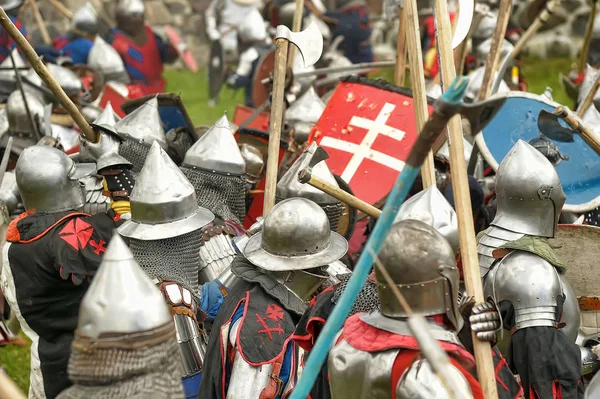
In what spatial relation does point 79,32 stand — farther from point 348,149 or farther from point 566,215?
point 566,215

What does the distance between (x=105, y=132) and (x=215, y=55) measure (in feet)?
25.5

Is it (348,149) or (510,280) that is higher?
(510,280)

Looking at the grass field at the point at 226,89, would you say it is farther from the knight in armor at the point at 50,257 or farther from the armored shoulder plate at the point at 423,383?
the armored shoulder plate at the point at 423,383

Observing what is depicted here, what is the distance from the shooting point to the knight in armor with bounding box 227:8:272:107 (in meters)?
10.1

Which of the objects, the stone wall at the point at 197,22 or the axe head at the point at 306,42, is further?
the stone wall at the point at 197,22

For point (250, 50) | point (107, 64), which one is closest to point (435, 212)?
point (107, 64)

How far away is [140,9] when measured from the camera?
38.3ft

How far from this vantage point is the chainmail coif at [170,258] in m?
4.39

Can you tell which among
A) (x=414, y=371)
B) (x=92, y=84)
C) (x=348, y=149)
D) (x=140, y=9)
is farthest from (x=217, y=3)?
(x=414, y=371)

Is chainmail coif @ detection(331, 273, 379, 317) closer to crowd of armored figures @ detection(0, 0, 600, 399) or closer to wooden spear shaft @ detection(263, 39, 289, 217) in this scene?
crowd of armored figures @ detection(0, 0, 600, 399)

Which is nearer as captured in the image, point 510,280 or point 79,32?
point 510,280

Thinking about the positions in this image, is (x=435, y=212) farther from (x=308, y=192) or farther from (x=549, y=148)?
(x=549, y=148)

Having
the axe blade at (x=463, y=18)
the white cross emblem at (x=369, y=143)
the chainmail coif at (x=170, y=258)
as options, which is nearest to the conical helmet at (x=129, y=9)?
the white cross emblem at (x=369, y=143)

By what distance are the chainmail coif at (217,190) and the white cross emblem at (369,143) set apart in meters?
0.80
